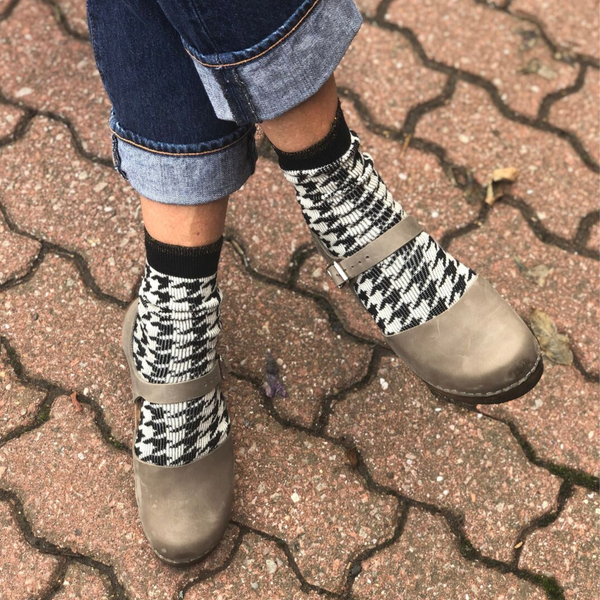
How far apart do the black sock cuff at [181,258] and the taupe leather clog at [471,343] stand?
22cm

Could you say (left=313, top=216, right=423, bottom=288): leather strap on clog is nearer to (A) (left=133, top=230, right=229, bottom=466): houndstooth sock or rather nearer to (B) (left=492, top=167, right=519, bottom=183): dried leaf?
(A) (left=133, top=230, right=229, bottom=466): houndstooth sock

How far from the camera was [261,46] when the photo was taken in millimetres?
836

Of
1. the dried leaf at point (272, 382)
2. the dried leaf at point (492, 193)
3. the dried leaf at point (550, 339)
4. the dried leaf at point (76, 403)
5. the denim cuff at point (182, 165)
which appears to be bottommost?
the dried leaf at point (76, 403)

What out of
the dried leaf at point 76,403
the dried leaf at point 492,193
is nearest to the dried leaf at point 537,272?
the dried leaf at point 492,193

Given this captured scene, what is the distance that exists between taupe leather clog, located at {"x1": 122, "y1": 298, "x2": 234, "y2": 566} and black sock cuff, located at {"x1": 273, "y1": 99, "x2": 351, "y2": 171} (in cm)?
47

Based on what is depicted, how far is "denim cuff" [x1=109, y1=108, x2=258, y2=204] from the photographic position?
1.04m

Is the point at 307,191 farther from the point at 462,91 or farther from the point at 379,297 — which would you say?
the point at 462,91

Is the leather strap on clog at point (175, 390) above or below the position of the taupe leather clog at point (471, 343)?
below

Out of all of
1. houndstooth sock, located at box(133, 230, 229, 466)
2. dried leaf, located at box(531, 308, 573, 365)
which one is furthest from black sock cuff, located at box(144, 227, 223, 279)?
dried leaf, located at box(531, 308, 573, 365)

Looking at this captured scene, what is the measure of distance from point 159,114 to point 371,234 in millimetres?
427

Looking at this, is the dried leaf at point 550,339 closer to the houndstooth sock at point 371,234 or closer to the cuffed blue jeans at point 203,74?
the houndstooth sock at point 371,234

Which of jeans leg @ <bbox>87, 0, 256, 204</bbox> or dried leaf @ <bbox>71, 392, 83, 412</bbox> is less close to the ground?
jeans leg @ <bbox>87, 0, 256, 204</bbox>

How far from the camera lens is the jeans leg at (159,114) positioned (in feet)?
3.21

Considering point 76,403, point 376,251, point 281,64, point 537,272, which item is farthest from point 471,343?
point 76,403
